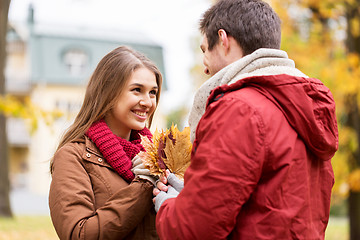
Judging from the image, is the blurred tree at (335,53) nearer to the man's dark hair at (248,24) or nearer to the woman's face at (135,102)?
the woman's face at (135,102)

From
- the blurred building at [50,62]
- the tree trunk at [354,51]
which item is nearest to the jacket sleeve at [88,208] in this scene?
the tree trunk at [354,51]

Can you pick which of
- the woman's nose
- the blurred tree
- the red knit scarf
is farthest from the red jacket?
the blurred tree

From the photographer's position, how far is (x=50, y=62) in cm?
2728

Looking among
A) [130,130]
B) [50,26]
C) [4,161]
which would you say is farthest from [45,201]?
[130,130]

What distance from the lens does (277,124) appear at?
1.71 m

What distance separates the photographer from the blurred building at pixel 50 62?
27062mm

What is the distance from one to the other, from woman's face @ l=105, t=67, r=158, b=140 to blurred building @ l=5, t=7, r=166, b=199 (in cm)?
2339

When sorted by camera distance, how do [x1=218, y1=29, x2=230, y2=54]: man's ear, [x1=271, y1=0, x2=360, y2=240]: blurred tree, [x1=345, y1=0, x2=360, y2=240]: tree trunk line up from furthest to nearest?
[x1=271, y1=0, x2=360, y2=240]: blurred tree
[x1=345, y1=0, x2=360, y2=240]: tree trunk
[x1=218, y1=29, x2=230, y2=54]: man's ear

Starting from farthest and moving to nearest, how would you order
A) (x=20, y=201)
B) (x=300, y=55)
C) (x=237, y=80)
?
(x=20, y=201)
(x=300, y=55)
(x=237, y=80)

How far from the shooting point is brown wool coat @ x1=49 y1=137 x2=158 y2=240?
2.20 metres

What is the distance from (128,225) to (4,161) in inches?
372

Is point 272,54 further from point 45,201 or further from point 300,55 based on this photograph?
point 45,201

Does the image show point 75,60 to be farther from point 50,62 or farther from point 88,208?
point 88,208

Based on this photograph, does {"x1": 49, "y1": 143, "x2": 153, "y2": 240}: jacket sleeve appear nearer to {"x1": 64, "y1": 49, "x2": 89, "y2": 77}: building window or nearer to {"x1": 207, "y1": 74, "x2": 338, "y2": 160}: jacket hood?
{"x1": 207, "y1": 74, "x2": 338, "y2": 160}: jacket hood
